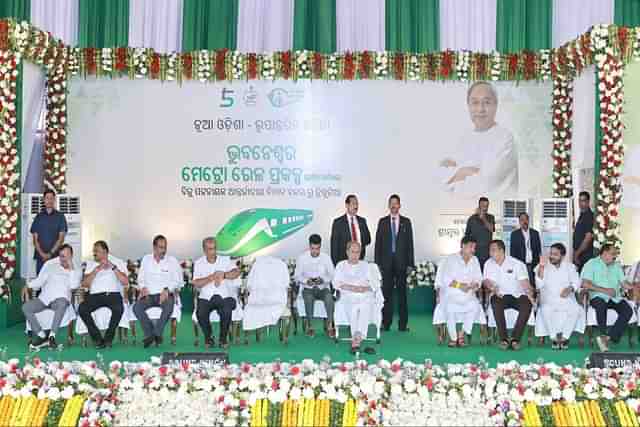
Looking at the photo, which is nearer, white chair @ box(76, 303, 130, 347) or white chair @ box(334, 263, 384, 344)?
white chair @ box(76, 303, 130, 347)

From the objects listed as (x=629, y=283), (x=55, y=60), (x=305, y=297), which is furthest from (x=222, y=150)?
(x=629, y=283)

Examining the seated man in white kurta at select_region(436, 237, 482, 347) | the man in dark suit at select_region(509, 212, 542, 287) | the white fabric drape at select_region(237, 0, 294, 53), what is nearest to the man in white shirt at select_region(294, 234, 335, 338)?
the seated man in white kurta at select_region(436, 237, 482, 347)

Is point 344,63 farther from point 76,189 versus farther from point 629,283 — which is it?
point 629,283

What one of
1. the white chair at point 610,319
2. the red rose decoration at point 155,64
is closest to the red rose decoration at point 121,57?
the red rose decoration at point 155,64

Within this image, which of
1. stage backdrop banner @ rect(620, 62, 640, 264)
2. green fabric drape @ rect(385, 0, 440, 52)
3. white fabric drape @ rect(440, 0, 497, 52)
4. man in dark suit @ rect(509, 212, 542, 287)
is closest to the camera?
stage backdrop banner @ rect(620, 62, 640, 264)

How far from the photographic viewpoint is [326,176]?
12.2 meters

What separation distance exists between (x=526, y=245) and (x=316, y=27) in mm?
4610

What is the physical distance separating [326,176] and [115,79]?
3.28 meters

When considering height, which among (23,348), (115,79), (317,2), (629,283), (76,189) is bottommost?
(23,348)

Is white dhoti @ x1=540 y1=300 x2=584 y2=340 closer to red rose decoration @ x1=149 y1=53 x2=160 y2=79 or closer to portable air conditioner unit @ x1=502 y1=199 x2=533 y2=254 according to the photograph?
portable air conditioner unit @ x1=502 y1=199 x2=533 y2=254

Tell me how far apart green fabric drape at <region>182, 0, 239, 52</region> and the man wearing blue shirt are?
3.59 m

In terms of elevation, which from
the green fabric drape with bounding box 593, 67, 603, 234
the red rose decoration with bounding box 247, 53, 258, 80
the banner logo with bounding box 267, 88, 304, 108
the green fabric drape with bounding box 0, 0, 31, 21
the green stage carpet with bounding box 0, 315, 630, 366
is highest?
the green fabric drape with bounding box 0, 0, 31, 21

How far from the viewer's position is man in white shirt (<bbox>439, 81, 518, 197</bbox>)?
12.2 meters

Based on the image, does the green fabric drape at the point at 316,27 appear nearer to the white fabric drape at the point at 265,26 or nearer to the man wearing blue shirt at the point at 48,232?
the white fabric drape at the point at 265,26
